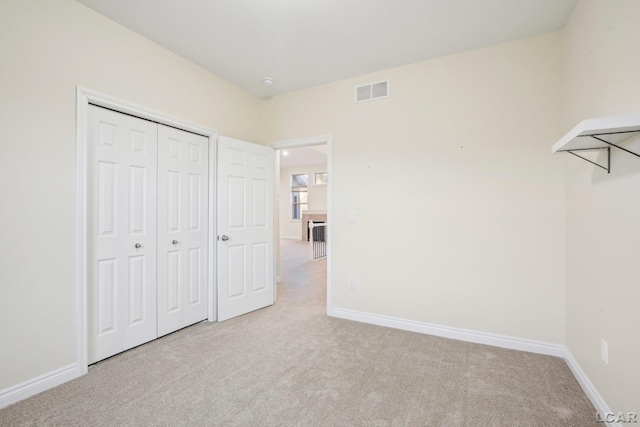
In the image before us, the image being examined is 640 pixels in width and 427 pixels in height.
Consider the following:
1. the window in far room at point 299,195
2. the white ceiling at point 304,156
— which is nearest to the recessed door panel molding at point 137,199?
the white ceiling at point 304,156

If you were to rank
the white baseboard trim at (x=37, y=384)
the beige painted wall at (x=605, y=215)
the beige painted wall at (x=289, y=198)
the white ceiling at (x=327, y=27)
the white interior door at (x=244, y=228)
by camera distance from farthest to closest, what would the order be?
the beige painted wall at (x=289, y=198)
the white interior door at (x=244, y=228)
the white ceiling at (x=327, y=27)
the white baseboard trim at (x=37, y=384)
the beige painted wall at (x=605, y=215)

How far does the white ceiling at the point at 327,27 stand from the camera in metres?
2.11

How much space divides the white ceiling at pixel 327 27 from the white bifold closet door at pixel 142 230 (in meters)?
0.82

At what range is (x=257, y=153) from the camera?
353 cm

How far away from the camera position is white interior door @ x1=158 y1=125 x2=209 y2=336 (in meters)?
2.74

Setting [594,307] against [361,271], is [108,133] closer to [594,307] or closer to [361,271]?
[361,271]

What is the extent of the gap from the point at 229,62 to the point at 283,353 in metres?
2.83

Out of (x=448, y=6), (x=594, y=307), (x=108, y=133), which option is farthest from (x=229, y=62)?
(x=594, y=307)

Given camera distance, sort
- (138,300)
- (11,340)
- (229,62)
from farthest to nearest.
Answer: (229,62)
(138,300)
(11,340)

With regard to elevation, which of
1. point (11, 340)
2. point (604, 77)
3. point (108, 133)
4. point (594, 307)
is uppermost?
point (604, 77)

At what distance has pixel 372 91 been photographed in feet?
10.3

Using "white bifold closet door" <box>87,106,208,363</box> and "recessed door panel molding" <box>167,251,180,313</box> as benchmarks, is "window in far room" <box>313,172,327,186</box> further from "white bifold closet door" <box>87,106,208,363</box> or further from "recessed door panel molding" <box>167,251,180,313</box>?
"recessed door panel molding" <box>167,251,180,313</box>

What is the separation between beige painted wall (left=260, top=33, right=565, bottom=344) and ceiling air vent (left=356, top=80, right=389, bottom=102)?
0.21 feet

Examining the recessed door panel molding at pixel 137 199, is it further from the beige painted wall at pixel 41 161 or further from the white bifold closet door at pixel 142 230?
the beige painted wall at pixel 41 161
